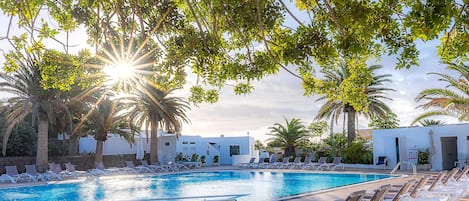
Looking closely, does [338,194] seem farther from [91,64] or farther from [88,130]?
[88,130]

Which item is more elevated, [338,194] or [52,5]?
[52,5]

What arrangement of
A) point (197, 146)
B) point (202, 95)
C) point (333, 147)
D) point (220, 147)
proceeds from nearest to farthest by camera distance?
point (202, 95)
point (333, 147)
point (197, 146)
point (220, 147)

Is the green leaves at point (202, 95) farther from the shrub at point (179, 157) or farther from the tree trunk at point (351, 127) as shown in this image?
A: the shrub at point (179, 157)

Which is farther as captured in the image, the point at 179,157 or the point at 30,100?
the point at 179,157

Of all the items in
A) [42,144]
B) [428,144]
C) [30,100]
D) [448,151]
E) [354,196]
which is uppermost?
[30,100]

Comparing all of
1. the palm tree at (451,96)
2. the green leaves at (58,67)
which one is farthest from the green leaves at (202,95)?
the palm tree at (451,96)

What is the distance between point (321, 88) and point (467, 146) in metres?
17.9

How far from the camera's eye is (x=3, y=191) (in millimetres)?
18922

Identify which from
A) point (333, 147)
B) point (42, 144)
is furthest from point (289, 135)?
point (42, 144)

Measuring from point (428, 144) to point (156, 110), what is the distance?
15.7 meters

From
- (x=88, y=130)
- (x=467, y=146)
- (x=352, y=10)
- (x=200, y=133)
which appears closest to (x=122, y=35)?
(x=352, y=10)

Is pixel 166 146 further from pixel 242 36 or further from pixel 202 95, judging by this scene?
pixel 242 36

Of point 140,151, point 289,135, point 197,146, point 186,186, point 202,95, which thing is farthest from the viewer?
point 197,146

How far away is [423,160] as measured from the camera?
2342 centimetres
